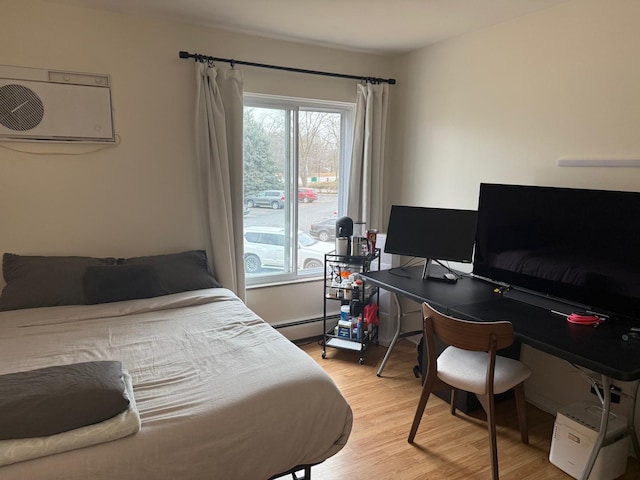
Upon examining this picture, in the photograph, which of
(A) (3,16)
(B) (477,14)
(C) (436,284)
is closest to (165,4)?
(A) (3,16)

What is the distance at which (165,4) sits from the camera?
2.67 metres

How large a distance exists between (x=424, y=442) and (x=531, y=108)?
214cm

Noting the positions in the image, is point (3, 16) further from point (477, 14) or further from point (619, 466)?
point (619, 466)

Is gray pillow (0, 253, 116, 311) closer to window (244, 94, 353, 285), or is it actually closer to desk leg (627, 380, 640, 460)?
window (244, 94, 353, 285)

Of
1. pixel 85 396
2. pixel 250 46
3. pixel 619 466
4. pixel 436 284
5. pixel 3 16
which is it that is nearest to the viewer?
pixel 85 396

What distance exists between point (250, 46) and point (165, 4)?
2.41ft

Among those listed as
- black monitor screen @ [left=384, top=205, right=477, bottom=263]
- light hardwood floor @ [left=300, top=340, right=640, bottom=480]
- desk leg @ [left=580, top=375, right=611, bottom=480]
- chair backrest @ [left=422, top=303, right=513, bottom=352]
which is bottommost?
light hardwood floor @ [left=300, top=340, right=640, bottom=480]

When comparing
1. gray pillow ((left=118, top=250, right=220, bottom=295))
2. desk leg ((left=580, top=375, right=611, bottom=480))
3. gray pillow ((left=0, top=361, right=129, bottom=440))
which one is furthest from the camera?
gray pillow ((left=118, top=250, right=220, bottom=295))

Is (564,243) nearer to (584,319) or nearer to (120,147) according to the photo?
(584,319)

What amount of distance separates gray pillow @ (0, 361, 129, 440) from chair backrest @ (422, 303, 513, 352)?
1.49 m

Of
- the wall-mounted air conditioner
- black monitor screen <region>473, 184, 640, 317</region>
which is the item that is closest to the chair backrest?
black monitor screen <region>473, 184, 640, 317</region>

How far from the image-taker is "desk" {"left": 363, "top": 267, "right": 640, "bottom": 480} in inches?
71.5

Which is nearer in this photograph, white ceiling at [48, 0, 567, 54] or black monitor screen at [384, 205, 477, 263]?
white ceiling at [48, 0, 567, 54]

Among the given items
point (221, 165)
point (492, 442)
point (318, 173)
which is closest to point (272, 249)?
point (318, 173)
